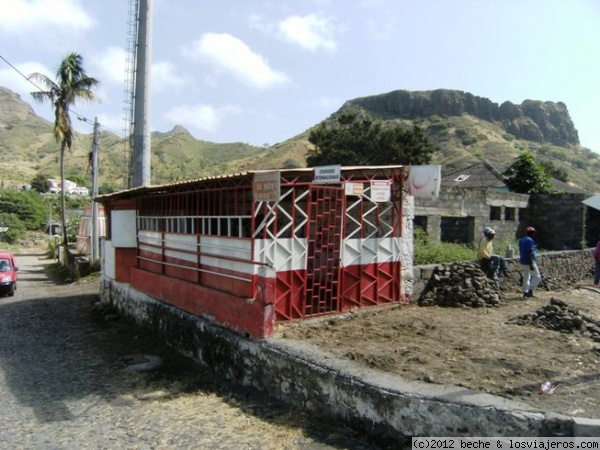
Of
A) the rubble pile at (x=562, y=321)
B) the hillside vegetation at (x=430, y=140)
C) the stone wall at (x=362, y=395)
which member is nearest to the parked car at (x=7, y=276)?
the stone wall at (x=362, y=395)

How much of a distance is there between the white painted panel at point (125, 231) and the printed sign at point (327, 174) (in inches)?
275

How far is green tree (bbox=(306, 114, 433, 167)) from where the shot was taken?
1586 inches

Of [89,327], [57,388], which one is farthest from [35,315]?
[57,388]

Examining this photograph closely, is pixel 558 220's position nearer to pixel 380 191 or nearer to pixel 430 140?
pixel 380 191

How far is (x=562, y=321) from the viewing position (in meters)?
7.61

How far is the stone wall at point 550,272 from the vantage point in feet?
33.0

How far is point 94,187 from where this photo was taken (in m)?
21.4

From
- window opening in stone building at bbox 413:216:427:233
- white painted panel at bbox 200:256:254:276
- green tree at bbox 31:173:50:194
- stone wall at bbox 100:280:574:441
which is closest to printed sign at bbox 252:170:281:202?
white painted panel at bbox 200:256:254:276

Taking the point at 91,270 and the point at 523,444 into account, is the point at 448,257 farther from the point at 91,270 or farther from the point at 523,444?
the point at 91,270

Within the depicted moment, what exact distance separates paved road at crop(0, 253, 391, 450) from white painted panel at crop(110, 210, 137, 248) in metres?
2.27

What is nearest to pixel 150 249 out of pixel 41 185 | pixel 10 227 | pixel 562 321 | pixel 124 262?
pixel 124 262

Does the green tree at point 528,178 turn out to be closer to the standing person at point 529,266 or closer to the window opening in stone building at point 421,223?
the window opening in stone building at point 421,223

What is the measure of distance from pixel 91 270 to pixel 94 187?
3.51 metres

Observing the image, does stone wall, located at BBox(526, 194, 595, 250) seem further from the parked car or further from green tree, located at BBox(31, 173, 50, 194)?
green tree, located at BBox(31, 173, 50, 194)
